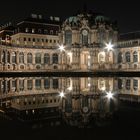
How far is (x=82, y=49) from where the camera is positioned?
95.9 meters

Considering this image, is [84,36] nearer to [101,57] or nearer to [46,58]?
[101,57]

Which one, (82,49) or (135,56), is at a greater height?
(82,49)

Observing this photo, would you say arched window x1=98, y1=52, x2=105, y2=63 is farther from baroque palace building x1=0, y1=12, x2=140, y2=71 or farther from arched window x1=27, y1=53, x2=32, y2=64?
arched window x1=27, y1=53, x2=32, y2=64

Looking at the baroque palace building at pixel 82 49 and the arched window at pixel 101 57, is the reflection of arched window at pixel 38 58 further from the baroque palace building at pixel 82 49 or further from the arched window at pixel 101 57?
the arched window at pixel 101 57

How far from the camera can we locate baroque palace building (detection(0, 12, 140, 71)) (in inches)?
3674

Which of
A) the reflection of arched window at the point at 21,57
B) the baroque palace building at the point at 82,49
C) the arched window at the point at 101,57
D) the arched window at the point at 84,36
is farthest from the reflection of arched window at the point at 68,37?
the reflection of arched window at the point at 21,57

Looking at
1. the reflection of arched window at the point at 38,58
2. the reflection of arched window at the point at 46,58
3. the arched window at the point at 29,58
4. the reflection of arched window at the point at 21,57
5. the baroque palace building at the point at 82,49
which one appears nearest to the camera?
the reflection of arched window at the point at 21,57

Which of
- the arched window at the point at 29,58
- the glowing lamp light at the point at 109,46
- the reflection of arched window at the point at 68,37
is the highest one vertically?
the reflection of arched window at the point at 68,37

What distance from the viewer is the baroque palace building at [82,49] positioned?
3674 inches

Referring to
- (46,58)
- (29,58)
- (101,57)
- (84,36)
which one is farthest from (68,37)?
(29,58)

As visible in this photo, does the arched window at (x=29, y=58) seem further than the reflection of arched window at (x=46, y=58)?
No

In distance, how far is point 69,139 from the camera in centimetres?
1012

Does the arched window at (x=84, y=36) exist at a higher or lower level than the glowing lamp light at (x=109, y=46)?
higher

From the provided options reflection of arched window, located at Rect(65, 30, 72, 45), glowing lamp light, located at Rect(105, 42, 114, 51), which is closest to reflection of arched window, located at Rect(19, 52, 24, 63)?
reflection of arched window, located at Rect(65, 30, 72, 45)
